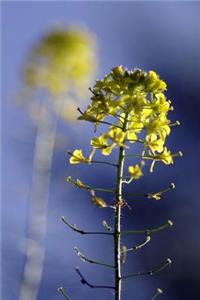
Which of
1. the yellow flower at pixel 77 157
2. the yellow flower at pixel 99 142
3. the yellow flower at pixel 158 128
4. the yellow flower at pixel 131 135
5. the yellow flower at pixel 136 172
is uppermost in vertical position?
the yellow flower at pixel 158 128

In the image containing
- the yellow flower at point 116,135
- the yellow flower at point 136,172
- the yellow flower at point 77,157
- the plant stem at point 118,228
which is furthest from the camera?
the yellow flower at point 77,157

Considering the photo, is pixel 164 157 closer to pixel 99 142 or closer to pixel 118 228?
pixel 99 142

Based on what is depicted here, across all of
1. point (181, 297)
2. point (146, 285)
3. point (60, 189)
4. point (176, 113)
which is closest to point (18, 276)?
point (60, 189)

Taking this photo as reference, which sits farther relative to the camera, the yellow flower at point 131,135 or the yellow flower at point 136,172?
the yellow flower at point 131,135

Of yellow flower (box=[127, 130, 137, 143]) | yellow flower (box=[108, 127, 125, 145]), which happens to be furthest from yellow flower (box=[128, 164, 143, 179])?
yellow flower (box=[127, 130, 137, 143])

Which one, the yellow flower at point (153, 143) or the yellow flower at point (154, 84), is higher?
the yellow flower at point (154, 84)

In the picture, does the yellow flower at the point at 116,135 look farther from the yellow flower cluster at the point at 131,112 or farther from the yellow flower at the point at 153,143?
the yellow flower at the point at 153,143

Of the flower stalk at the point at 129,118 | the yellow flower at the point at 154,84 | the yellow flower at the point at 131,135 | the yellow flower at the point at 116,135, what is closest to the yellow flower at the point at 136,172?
the flower stalk at the point at 129,118

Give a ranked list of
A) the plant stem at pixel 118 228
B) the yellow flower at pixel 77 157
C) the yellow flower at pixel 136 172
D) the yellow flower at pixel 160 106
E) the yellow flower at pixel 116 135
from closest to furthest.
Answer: the plant stem at pixel 118 228
the yellow flower at pixel 136 172
the yellow flower at pixel 116 135
the yellow flower at pixel 77 157
the yellow flower at pixel 160 106

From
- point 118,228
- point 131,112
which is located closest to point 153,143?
point 131,112
